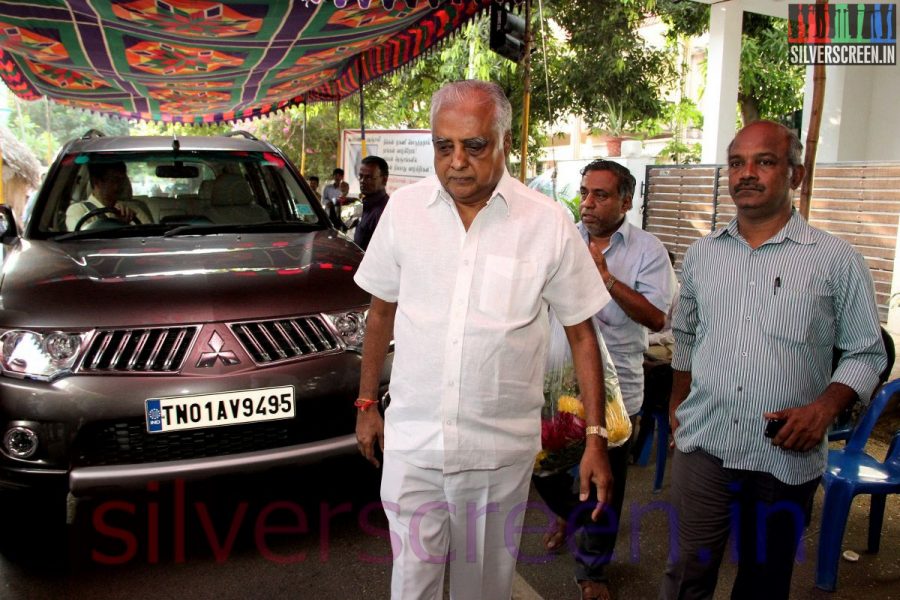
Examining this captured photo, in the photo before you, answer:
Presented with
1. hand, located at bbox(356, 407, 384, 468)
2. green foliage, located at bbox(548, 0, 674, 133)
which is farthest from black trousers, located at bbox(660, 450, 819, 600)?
green foliage, located at bbox(548, 0, 674, 133)

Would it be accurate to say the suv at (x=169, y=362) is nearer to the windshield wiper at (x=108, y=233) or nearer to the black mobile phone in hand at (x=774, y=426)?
the windshield wiper at (x=108, y=233)

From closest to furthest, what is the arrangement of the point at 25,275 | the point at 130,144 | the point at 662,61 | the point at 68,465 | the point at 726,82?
the point at 68,465 < the point at 25,275 < the point at 130,144 < the point at 726,82 < the point at 662,61

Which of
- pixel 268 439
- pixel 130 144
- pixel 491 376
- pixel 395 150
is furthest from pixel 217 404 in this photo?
pixel 395 150

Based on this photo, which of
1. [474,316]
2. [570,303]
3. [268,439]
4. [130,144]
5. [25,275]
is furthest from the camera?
[130,144]

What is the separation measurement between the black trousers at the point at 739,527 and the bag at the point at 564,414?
33 cm

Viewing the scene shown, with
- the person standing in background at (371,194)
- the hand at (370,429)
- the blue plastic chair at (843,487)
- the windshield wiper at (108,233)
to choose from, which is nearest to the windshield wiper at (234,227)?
the windshield wiper at (108,233)

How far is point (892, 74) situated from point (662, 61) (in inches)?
198

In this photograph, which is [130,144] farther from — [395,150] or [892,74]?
[892,74]

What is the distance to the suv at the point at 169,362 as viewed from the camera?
280 centimetres

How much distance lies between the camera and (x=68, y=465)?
110 inches

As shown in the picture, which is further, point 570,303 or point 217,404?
point 217,404

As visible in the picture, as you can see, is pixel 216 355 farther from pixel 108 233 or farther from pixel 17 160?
pixel 17 160

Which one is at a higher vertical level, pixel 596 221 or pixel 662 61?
pixel 662 61

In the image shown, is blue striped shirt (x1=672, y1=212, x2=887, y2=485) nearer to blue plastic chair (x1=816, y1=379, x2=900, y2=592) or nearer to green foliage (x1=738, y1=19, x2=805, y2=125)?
blue plastic chair (x1=816, y1=379, x2=900, y2=592)
